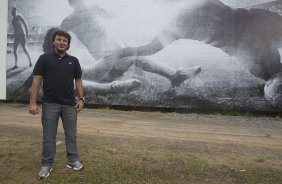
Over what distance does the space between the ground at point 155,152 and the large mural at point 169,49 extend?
2.83 meters

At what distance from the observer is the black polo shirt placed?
18.6ft

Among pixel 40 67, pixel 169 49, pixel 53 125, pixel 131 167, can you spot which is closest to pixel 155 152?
pixel 131 167

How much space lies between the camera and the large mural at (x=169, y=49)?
15016mm

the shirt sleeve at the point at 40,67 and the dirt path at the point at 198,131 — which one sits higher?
the shirt sleeve at the point at 40,67

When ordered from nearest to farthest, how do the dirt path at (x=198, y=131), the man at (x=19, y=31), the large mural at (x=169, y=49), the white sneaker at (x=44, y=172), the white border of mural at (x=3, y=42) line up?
the white sneaker at (x=44, y=172) < the dirt path at (x=198, y=131) < the large mural at (x=169, y=49) < the man at (x=19, y=31) < the white border of mural at (x=3, y=42)

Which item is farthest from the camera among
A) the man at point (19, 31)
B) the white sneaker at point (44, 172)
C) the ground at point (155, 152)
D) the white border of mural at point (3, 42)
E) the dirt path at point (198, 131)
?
the white border of mural at point (3, 42)

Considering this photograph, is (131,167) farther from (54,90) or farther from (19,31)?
(19,31)

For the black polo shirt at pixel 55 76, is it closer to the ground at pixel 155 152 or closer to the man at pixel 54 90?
the man at pixel 54 90

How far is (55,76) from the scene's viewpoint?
5672mm

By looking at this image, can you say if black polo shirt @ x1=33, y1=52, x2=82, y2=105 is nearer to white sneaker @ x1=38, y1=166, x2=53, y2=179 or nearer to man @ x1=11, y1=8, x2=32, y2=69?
white sneaker @ x1=38, y1=166, x2=53, y2=179

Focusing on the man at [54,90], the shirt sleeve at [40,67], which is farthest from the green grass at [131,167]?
the shirt sleeve at [40,67]

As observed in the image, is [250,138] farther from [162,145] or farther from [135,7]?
[135,7]

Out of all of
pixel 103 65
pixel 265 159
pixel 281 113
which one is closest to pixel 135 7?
pixel 103 65

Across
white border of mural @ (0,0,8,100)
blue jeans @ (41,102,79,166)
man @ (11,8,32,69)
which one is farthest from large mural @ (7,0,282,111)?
blue jeans @ (41,102,79,166)
